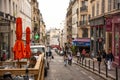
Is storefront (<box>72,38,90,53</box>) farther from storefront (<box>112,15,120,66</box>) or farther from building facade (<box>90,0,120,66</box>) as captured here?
storefront (<box>112,15,120,66</box>)

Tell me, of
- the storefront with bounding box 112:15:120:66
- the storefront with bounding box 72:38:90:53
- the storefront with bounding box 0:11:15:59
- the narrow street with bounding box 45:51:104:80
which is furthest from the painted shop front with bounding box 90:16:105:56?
the storefront with bounding box 72:38:90:53

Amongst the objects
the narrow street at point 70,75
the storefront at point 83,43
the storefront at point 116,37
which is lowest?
the narrow street at point 70,75

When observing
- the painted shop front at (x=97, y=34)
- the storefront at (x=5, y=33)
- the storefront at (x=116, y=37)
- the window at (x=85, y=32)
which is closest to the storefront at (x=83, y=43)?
the window at (x=85, y=32)

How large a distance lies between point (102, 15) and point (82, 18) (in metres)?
42.3

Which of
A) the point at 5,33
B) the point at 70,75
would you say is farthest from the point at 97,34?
the point at 70,75

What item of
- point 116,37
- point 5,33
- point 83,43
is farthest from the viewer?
point 83,43

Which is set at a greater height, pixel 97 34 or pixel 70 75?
pixel 97 34

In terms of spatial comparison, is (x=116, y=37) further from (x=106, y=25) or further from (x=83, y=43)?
(x=83, y=43)

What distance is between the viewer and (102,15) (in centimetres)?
4222

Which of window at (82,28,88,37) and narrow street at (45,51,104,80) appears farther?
window at (82,28,88,37)

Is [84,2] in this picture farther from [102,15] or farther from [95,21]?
[102,15]

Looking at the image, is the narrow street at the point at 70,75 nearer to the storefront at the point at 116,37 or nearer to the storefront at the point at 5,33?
the storefront at the point at 116,37

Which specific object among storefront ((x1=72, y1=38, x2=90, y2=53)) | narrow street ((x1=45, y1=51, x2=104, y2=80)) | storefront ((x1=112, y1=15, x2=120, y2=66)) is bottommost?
narrow street ((x1=45, y1=51, x2=104, y2=80))

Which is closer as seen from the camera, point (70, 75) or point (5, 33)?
point (70, 75)
